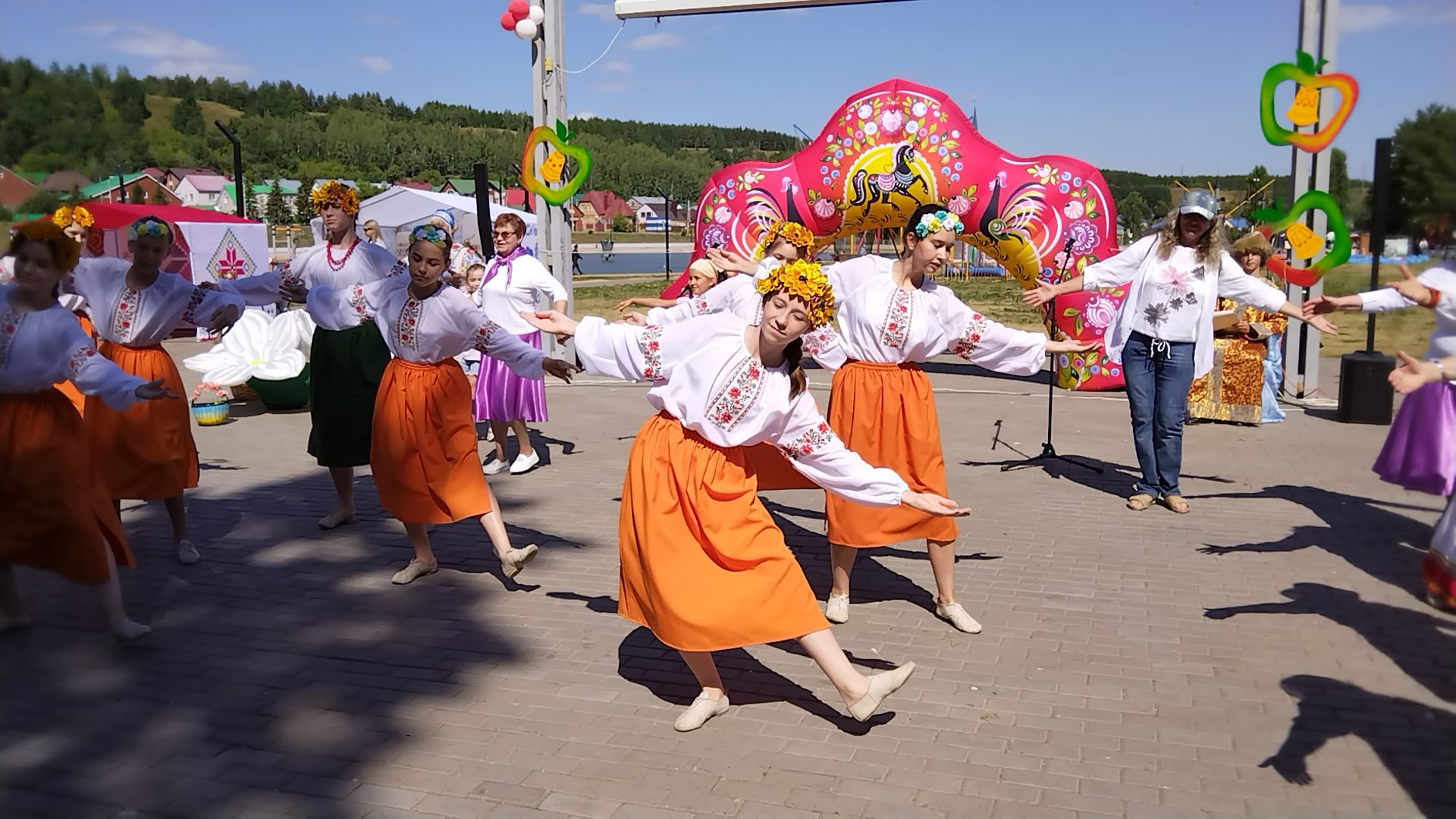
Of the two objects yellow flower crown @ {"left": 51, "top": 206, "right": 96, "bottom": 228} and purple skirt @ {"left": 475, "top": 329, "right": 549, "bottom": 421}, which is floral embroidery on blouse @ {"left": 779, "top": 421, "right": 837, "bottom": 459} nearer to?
yellow flower crown @ {"left": 51, "top": 206, "right": 96, "bottom": 228}

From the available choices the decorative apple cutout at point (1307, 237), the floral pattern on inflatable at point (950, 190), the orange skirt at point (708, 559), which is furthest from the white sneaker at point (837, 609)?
the floral pattern on inflatable at point (950, 190)

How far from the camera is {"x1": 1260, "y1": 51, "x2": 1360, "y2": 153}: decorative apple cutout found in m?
9.08

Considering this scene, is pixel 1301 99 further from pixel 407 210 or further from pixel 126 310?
pixel 407 210

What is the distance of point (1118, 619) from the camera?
488cm

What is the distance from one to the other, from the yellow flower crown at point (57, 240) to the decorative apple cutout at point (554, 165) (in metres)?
7.68

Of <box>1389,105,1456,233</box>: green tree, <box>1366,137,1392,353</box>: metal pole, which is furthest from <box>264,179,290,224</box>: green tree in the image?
<box>1389,105,1456,233</box>: green tree

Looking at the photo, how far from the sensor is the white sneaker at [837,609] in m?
4.82

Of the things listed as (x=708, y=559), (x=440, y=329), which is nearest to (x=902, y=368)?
(x=708, y=559)

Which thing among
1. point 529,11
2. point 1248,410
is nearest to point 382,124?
point 529,11

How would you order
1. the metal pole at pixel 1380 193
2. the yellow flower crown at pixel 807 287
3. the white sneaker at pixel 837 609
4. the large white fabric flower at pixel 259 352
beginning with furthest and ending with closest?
the large white fabric flower at pixel 259 352, the white sneaker at pixel 837 609, the yellow flower crown at pixel 807 287, the metal pole at pixel 1380 193

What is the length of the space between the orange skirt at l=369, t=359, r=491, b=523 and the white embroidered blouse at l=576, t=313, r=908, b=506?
1.59 m

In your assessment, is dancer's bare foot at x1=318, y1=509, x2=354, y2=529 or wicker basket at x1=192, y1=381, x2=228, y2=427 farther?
wicker basket at x1=192, y1=381, x2=228, y2=427

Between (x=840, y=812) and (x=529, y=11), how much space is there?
435 inches

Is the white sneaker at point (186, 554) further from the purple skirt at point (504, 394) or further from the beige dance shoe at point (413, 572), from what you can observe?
the purple skirt at point (504, 394)
